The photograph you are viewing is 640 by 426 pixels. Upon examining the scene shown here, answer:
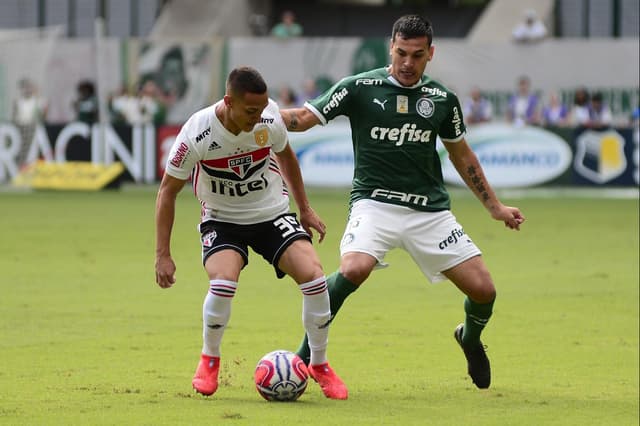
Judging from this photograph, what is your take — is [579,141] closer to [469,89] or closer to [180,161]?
[469,89]

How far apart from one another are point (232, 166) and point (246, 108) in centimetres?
46

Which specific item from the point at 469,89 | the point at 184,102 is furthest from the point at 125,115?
the point at 469,89

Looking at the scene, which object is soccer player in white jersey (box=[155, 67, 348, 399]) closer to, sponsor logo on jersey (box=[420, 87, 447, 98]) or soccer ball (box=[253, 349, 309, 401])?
soccer ball (box=[253, 349, 309, 401])

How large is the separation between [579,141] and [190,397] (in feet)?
62.6

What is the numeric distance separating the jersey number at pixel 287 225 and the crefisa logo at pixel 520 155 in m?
17.8

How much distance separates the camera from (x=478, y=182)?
8.61 m

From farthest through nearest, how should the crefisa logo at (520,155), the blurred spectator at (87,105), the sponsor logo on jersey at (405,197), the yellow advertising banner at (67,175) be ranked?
the blurred spectator at (87,105) → the yellow advertising banner at (67,175) → the crefisa logo at (520,155) → the sponsor logo on jersey at (405,197)

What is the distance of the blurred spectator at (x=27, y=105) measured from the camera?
93.1ft

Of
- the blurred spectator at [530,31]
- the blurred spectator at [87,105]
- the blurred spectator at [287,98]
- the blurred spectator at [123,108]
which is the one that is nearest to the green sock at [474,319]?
the blurred spectator at [287,98]

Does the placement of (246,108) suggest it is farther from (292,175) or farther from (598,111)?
(598,111)

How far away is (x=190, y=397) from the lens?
7844mm

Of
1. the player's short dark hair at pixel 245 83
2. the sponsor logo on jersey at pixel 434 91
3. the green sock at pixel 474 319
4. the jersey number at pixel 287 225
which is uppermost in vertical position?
the player's short dark hair at pixel 245 83

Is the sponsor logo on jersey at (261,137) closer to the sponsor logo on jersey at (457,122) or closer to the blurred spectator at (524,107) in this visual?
the sponsor logo on jersey at (457,122)

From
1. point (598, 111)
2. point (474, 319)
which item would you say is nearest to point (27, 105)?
point (598, 111)
